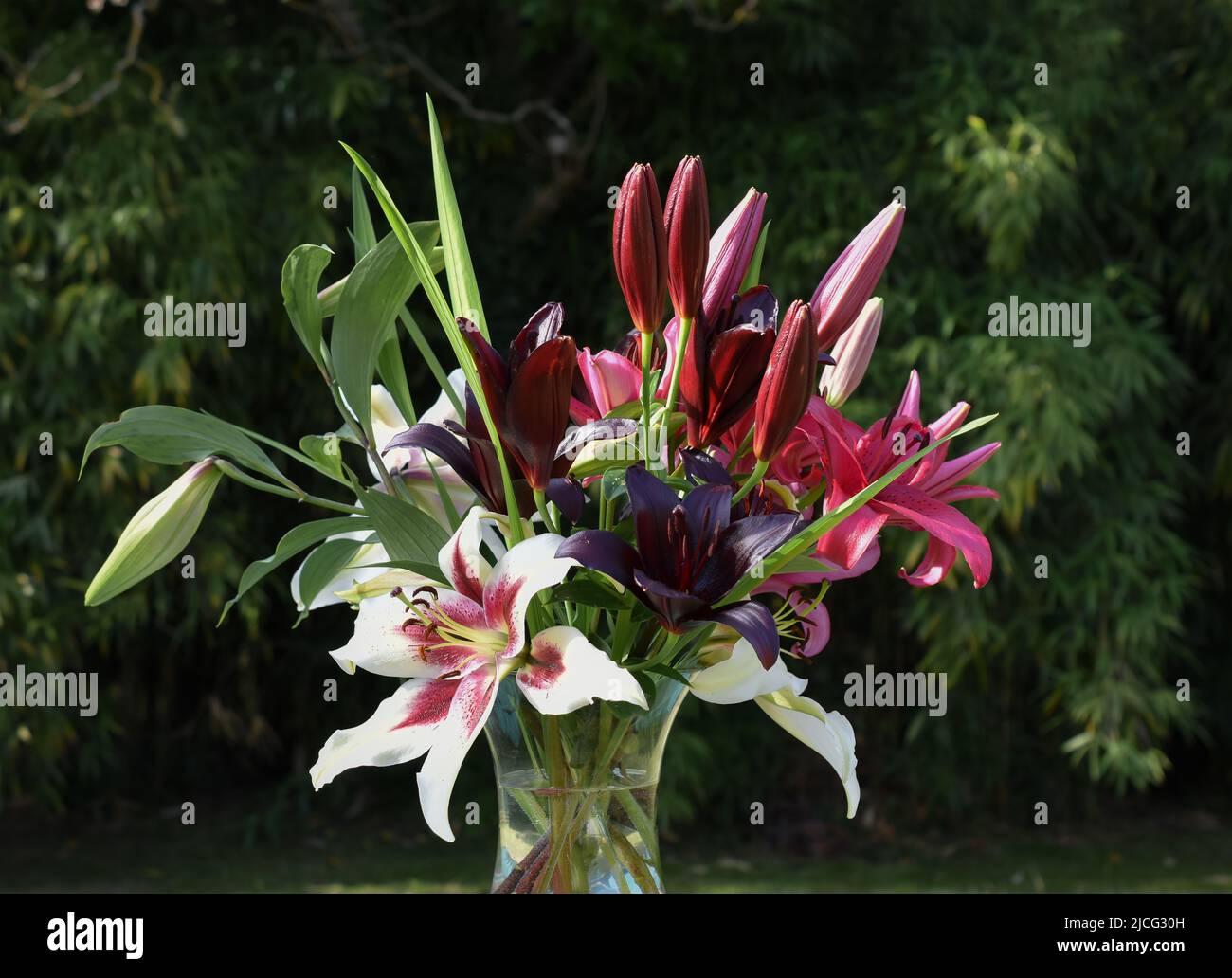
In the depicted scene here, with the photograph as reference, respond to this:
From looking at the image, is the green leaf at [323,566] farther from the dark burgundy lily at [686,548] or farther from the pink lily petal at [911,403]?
the pink lily petal at [911,403]

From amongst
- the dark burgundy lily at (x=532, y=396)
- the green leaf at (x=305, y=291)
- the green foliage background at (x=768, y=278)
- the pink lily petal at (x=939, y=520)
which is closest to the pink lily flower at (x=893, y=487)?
the pink lily petal at (x=939, y=520)

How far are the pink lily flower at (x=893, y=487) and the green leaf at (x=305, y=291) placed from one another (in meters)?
0.21

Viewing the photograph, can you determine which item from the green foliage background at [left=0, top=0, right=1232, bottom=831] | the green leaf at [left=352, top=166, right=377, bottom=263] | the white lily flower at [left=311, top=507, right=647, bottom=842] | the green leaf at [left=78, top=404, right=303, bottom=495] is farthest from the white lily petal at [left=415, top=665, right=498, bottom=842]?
the green foliage background at [left=0, top=0, right=1232, bottom=831]

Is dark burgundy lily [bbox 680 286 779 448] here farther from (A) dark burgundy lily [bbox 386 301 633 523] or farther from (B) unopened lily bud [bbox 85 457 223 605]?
(B) unopened lily bud [bbox 85 457 223 605]

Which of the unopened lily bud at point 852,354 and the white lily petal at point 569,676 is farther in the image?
the unopened lily bud at point 852,354

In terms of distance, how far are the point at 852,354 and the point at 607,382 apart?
0.11m

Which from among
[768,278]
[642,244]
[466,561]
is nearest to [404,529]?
[466,561]

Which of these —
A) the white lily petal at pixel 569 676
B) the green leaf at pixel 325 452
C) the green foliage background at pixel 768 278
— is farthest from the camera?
the green foliage background at pixel 768 278

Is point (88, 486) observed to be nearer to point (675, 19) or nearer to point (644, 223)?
point (675, 19)

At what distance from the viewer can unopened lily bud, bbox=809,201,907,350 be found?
22.1 inches

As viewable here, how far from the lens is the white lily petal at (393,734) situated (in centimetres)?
52

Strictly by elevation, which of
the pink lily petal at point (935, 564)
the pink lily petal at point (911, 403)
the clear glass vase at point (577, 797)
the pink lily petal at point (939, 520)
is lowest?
the clear glass vase at point (577, 797)

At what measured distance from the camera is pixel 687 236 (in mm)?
531

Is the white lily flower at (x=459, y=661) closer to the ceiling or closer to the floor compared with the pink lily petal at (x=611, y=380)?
closer to the floor
